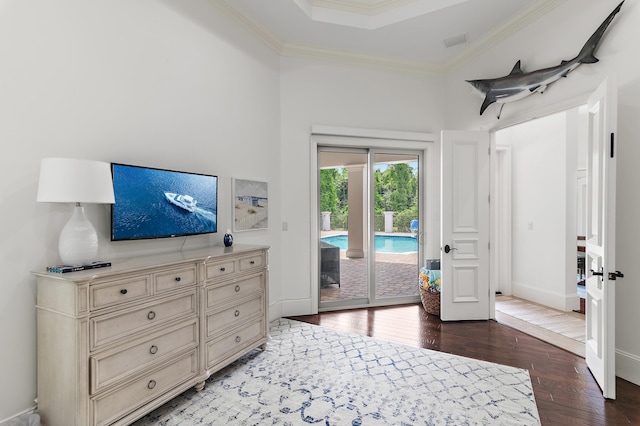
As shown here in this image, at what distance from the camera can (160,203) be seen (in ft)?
8.36

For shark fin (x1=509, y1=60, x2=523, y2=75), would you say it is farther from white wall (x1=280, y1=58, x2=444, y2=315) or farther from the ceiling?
white wall (x1=280, y1=58, x2=444, y2=315)

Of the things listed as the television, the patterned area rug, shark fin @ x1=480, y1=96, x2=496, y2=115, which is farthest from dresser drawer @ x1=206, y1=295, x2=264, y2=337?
shark fin @ x1=480, y1=96, x2=496, y2=115

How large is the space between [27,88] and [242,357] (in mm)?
2567

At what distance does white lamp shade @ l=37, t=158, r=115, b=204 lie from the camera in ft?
5.75

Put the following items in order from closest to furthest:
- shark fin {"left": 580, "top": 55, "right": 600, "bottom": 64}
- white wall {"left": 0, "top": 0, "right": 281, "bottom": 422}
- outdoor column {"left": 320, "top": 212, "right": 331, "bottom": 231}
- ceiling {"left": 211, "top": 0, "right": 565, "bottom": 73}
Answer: white wall {"left": 0, "top": 0, "right": 281, "bottom": 422}, shark fin {"left": 580, "top": 55, "right": 600, "bottom": 64}, ceiling {"left": 211, "top": 0, "right": 565, "bottom": 73}, outdoor column {"left": 320, "top": 212, "right": 331, "bottom": 231}

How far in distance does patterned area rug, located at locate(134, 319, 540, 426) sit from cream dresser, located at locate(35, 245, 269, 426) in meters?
0.23

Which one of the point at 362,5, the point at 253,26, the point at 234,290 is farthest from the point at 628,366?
the point at 253,26

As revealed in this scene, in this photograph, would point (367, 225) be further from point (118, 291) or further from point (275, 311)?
point (118, 291)

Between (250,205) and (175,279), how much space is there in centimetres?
156

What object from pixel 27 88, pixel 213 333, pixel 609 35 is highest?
pixel 609 35

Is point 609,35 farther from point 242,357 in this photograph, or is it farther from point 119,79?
point 242,357

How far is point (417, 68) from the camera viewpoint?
186 inches

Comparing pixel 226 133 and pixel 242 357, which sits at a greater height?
pixel 226 133

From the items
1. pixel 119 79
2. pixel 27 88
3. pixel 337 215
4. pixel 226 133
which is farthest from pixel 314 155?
pixel 27 88
